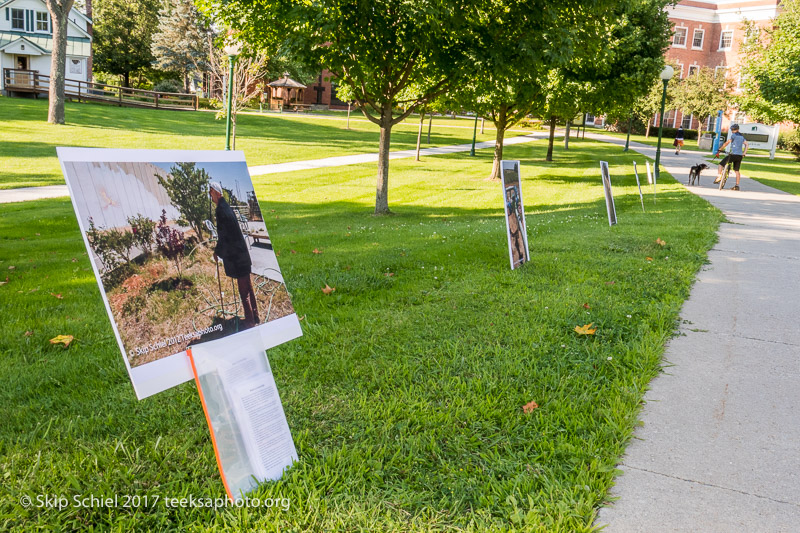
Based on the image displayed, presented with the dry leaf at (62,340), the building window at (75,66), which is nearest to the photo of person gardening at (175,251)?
the dry leaf at (62,340)

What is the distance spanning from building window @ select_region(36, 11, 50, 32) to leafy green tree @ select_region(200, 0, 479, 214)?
145 feet

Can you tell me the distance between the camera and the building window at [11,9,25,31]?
4675 centimetres

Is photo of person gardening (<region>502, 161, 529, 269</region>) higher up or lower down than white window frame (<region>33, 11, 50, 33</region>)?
lower down

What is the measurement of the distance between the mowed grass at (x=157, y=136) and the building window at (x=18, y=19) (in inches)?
552

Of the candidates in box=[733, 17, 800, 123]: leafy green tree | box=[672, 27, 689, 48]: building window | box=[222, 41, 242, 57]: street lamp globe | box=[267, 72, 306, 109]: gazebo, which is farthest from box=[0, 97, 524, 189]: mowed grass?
box=[672, 27, 689, 48]: building window

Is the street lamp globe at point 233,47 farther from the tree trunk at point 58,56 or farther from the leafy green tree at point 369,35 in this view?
the tree trunk at point 58,56

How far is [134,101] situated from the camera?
41719 mm

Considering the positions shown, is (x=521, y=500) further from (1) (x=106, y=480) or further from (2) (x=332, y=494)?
(1) (x=106, y=480)

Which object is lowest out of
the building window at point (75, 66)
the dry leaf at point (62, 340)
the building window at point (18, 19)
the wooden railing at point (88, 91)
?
the dry leaf at point (62, 340)

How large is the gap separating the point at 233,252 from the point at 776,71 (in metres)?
27.1

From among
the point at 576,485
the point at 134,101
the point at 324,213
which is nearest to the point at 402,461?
the point at 576,485

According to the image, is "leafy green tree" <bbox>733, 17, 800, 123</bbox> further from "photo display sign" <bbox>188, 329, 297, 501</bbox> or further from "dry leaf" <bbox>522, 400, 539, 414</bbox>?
"photo display sign" <bbox>188, 329, 297, 501</bbox>

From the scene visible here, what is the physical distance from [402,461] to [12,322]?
3.65m

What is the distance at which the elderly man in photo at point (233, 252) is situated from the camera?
2887mm
